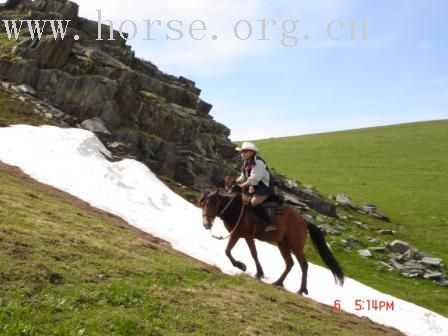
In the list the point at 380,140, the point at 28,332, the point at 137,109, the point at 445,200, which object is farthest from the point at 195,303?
the point at 380,140

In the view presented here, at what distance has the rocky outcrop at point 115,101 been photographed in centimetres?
3631

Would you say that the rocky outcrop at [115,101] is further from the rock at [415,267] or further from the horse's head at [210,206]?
the horse's head at [210,206]

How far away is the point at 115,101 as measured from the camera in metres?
36.8

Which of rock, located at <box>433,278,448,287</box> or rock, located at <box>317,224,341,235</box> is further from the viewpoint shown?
rock, located at <box>317,224,341,235</box>

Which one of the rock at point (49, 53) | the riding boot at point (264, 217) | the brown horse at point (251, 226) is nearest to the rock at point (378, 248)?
the brown horse at point (251, 226)

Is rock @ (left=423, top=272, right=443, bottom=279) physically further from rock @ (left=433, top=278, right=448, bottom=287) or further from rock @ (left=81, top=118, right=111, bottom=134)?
rock @ (left=81, top=118, right=111, bottom=134)

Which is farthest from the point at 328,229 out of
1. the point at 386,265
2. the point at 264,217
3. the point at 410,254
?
the point at 264,217

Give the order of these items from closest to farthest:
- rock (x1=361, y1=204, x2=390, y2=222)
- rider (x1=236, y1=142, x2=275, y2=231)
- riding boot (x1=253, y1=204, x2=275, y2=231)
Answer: rider (x1=236, y1=142, x2=275, y2=231), riding boot (x1=253, y1=204, x2=275, y2=231), rock (x1=361, y1=204, x2=390, y2=222)

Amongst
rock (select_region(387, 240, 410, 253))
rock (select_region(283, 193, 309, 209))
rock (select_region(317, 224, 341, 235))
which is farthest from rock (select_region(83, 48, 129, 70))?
rock (select_region(387, 240, 410, 253))

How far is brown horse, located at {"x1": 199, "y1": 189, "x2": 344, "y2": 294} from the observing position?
1683 centimetres
